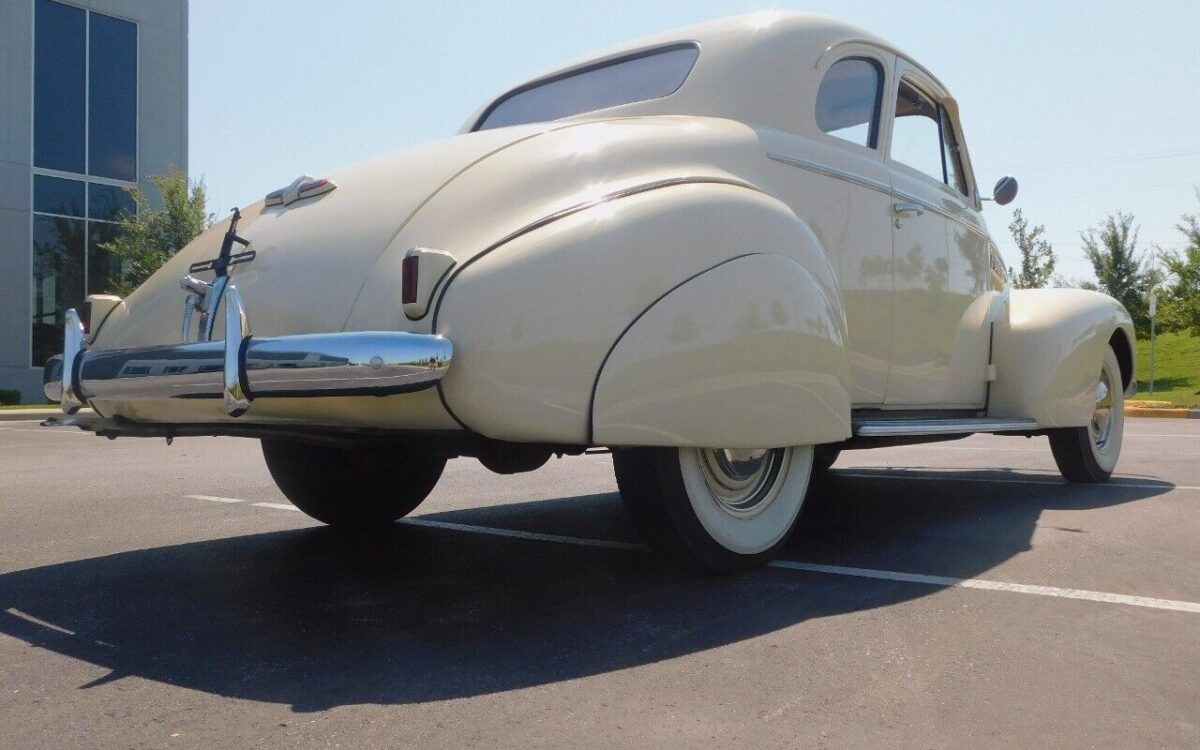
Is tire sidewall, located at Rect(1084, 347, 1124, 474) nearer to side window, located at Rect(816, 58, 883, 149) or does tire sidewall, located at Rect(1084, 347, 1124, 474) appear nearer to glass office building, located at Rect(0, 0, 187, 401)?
side window, located at Rect(816, 58, 883, 149)

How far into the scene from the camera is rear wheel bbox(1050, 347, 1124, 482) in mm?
6273

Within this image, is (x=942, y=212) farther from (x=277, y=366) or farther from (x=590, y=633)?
(x=277, y=366)

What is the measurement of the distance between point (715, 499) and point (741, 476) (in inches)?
8.2

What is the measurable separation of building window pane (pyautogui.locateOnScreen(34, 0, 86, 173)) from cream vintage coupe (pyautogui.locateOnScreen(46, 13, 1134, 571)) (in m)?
19.3

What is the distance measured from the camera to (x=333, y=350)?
276cm

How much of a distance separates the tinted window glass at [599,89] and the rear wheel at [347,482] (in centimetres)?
163

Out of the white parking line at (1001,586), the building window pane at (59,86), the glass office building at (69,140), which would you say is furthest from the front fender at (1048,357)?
the building window pane at (59,86)

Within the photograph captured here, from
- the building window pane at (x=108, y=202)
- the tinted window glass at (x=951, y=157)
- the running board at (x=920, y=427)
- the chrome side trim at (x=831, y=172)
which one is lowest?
the running board at (x=920, y=427)

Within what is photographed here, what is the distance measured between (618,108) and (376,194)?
1.30 m

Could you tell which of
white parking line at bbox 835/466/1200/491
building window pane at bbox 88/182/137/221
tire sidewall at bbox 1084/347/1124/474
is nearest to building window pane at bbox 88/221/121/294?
building window pane at bbox 88/182/137/221

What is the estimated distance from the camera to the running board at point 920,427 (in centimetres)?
388

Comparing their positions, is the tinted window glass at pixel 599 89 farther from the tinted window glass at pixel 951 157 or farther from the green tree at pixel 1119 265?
the green tree at pixel 1119 265

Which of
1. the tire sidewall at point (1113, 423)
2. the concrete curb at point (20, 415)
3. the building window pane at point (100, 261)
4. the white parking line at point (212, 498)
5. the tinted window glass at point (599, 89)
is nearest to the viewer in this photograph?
Answer: the tinted window glass at point (599, 89)

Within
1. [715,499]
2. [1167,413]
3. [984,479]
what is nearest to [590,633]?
[715,499]
